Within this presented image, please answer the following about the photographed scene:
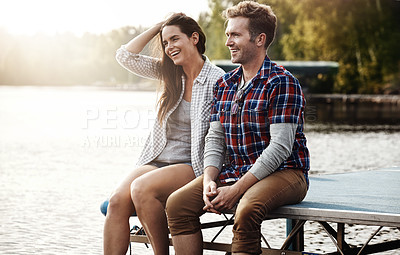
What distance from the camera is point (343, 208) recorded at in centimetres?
383

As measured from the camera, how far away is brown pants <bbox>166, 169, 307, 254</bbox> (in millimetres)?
3428

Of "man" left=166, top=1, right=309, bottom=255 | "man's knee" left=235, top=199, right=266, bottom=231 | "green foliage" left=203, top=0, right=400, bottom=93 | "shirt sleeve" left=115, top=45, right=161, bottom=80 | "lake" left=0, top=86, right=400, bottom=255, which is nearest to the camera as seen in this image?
"man's knee" left=235, top=199, right=266, bottom=231

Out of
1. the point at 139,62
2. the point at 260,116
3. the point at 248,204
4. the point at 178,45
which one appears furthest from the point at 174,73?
the point at 248,204

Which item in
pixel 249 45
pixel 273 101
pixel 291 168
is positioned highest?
pixel 249 45

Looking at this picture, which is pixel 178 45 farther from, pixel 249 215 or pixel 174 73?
pixel 249 215

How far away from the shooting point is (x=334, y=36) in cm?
5100

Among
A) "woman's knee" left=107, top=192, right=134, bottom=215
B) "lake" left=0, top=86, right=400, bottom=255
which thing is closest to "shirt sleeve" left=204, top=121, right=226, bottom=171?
"woman's knee" left=107, top=192, right=134, bottom=215

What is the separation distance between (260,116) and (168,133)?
0.78m

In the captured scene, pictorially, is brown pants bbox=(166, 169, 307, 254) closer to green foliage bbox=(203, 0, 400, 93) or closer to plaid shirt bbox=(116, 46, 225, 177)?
plaid shirt bbox=(116, 46, 225, 177)

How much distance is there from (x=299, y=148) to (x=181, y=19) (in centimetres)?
116

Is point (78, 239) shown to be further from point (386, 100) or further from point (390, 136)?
point (386, 100)

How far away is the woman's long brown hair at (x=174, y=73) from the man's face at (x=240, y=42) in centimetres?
48

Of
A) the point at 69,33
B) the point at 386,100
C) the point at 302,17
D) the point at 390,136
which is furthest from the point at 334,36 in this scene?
the point at 69,33

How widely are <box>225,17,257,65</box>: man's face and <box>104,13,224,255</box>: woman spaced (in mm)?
409
